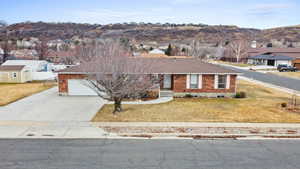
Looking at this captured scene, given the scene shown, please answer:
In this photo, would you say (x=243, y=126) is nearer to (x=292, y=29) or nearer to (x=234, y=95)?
(x=234, y=95)

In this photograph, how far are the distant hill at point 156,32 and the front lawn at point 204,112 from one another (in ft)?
337

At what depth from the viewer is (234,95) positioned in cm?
1903

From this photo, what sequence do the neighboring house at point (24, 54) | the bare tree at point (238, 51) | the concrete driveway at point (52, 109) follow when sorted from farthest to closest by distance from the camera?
the bare tree at point (238, 51), the neighboring house at point (24, 54), the concrete driveway at point (52, 109)

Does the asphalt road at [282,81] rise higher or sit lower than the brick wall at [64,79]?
lower

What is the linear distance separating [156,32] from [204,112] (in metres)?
138

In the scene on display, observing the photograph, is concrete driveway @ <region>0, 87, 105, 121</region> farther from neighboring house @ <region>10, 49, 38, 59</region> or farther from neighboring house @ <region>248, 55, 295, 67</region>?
neighboring house @ <region>10, 49, 38, 59</region>

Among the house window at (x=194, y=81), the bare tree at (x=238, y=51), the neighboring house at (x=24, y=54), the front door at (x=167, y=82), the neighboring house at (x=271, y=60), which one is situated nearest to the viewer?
the house window at (x=194, y=81)

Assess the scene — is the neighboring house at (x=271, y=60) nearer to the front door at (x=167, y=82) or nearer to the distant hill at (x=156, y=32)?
the front door at (x=167, y=82)

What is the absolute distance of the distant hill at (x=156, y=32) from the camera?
388 feet

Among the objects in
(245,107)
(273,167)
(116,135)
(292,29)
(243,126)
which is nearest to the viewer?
(273,167)

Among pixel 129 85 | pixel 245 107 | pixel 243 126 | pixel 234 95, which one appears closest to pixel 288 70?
pixel 234 95

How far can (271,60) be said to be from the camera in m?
55.5

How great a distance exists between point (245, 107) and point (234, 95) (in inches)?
156

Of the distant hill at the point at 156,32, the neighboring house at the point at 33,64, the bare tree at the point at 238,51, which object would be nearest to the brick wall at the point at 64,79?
the neighboring house at the point at 33,64
